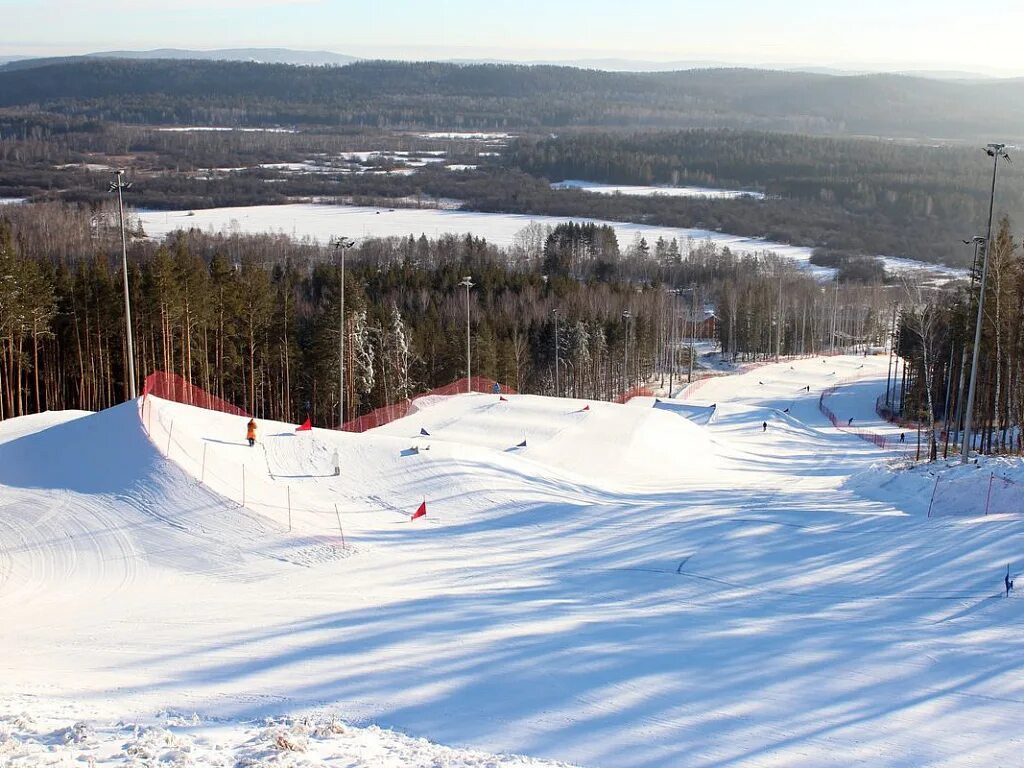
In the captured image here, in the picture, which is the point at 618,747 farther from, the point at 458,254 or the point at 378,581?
the point at 458,254

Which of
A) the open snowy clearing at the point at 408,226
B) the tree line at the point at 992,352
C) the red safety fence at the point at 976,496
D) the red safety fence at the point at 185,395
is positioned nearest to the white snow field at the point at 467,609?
the red safety fence at the point at 976,496

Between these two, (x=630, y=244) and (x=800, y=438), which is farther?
(x=630, y=244)

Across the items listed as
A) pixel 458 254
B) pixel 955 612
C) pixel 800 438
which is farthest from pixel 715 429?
pixel 458 254

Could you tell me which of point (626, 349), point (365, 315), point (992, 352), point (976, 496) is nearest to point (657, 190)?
point (626, 349)

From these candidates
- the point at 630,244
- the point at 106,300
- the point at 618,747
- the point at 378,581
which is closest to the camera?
the point at 618,747

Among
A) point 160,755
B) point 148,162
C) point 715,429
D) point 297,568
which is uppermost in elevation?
point 148,162

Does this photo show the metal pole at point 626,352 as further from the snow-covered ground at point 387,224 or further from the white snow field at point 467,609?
the snow-covered ground at point 387,224

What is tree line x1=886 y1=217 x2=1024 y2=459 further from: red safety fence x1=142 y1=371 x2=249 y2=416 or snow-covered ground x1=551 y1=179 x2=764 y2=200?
snow-covered ground x1=551 y1=179 x2=764 y2=200

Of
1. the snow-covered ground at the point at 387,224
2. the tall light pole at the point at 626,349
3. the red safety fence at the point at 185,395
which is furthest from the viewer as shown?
the snow-covered ground at the point at 387,224
